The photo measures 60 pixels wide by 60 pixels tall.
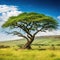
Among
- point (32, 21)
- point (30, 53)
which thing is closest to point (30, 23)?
point (32, 21)

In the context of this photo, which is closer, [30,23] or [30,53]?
[30,53]

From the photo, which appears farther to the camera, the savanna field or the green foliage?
the green foliage

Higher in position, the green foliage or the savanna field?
the green foliage

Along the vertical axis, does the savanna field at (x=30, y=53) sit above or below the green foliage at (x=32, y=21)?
below

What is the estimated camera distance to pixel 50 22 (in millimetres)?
35438

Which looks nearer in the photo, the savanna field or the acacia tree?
the savanna field

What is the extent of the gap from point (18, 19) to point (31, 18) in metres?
1.57

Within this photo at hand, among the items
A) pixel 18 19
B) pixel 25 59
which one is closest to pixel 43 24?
pixel 18 19

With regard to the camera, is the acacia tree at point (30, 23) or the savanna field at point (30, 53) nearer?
the savanna field at point (30, 53)

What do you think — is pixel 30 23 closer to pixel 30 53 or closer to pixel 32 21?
pixel 32 21

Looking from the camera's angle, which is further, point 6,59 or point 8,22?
point 8,22

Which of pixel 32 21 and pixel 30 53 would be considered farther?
pixel 32 21

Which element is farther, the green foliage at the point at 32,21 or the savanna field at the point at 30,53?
the green foliage at the point at 32,21

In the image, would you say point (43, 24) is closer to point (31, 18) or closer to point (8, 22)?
point (31, 18)
